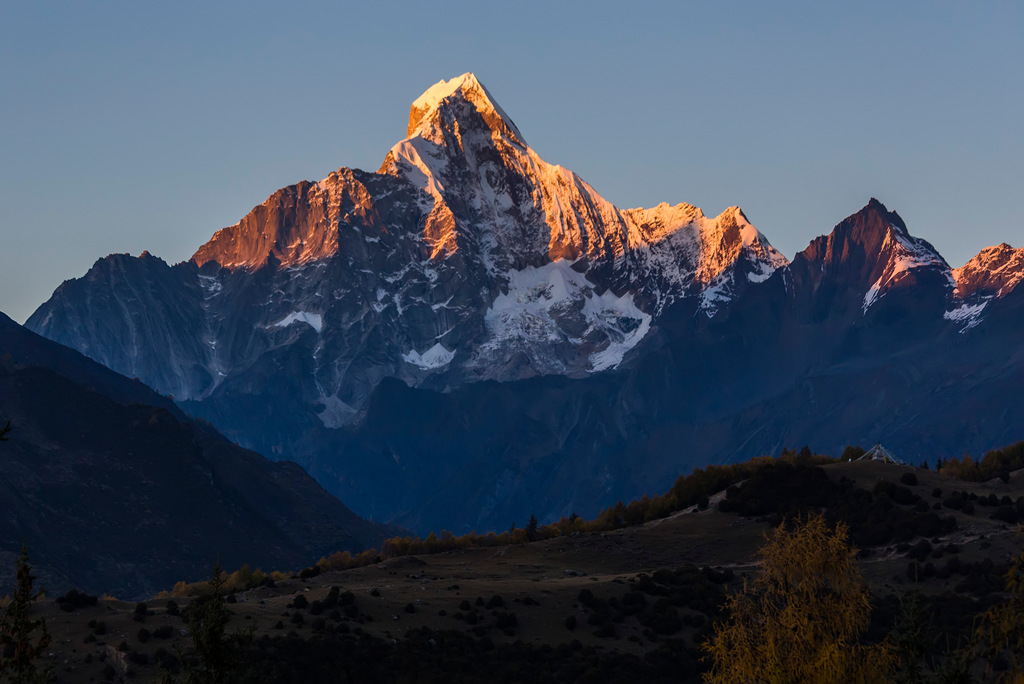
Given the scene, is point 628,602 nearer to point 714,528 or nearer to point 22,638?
point 714,528

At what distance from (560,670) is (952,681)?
3172 inches

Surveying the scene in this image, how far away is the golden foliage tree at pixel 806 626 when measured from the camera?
59.5 meters

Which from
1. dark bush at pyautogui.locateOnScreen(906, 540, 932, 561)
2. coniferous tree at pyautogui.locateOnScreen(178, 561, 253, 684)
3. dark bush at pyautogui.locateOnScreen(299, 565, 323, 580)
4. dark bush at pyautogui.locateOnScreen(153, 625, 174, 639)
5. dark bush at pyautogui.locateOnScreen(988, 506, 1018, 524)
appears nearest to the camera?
coniferous tree at pyautogui.locateOnScreen(178, 561, 253, 684)

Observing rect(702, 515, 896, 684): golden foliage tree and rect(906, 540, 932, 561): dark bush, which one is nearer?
rect(702, 515, 896, 684): golden foliage tree

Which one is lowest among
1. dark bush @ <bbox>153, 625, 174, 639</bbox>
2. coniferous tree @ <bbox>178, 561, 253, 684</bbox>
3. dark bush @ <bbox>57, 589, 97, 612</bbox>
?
coniferous tree @ <bbox>178, 561, 253, 684</bbox>

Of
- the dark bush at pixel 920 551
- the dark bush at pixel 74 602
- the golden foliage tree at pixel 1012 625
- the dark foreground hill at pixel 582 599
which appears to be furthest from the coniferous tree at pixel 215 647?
the dark bush at pixel 920 551

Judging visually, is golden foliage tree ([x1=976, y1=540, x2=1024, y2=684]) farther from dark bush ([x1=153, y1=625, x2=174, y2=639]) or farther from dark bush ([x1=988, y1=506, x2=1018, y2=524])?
dark bush ([x1=988, y1=506, x2=1018, y2=524])

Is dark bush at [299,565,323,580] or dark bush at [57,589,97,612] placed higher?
dark bush at [299,565,323,580]

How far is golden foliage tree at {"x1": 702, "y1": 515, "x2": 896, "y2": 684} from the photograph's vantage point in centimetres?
5953

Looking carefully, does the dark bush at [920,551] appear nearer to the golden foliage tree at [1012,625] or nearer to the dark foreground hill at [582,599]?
the dark foreground hill at [582,599]

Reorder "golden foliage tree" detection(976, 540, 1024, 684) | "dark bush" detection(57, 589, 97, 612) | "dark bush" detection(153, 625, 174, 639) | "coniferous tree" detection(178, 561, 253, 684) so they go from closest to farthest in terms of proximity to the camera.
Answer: "golden foliage tree" detection(976, 540, 1024, 684) → "coniferous tree" detection(178, 561, 253, 684) → "dark bush" detection(153, 625, 174, 639) → "dark bush" detection(57, 589, 97, 612)

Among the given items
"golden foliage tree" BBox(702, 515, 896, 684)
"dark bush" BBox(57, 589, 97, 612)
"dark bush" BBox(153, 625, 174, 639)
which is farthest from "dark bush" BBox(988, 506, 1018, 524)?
"golden foliage tree" BBox(702, 515, 896, 684)

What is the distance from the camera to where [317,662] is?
123 metres

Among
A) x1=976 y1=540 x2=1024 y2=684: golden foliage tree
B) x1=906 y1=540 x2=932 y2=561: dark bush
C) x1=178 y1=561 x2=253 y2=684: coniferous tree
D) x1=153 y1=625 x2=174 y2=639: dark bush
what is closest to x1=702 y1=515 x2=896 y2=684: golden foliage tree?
x1=976 y1=540 x2=1024 y2=684: golden foliage tree
